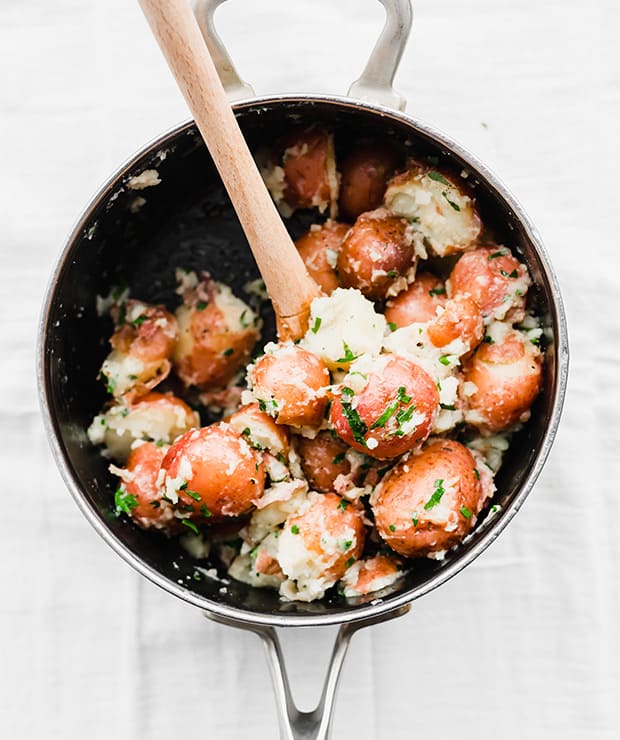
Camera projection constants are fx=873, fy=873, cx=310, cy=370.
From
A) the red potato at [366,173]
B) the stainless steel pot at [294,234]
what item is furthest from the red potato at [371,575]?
the red potato at [366,173]

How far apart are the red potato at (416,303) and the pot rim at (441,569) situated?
0.46 feet

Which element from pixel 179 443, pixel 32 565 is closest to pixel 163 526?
pixel 179 443

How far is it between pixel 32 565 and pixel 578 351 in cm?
83

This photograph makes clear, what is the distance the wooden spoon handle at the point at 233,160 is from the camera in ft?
2.70

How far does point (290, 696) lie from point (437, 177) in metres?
0.64

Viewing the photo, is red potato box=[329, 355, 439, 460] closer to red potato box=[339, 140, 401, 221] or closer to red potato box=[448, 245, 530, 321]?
red potato box=[448, 245, 530, 321]

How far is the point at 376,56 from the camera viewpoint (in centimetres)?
98

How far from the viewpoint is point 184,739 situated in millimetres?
1246

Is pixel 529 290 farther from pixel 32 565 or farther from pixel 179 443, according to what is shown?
pixel 32 565

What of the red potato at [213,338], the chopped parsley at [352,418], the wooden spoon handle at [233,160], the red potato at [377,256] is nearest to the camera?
the wooden spoon handle at [233,160]

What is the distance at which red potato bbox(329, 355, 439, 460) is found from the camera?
3.00 ft

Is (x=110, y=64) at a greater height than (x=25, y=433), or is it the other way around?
(x=110, y=64)

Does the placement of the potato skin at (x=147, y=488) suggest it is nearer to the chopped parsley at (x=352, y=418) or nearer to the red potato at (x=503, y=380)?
the chopped parsley at (x=352, y=418)

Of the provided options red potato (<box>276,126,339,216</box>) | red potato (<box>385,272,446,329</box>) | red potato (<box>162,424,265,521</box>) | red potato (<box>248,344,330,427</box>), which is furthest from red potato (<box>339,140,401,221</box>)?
red potato (<box>162,424,265,521</box>)
